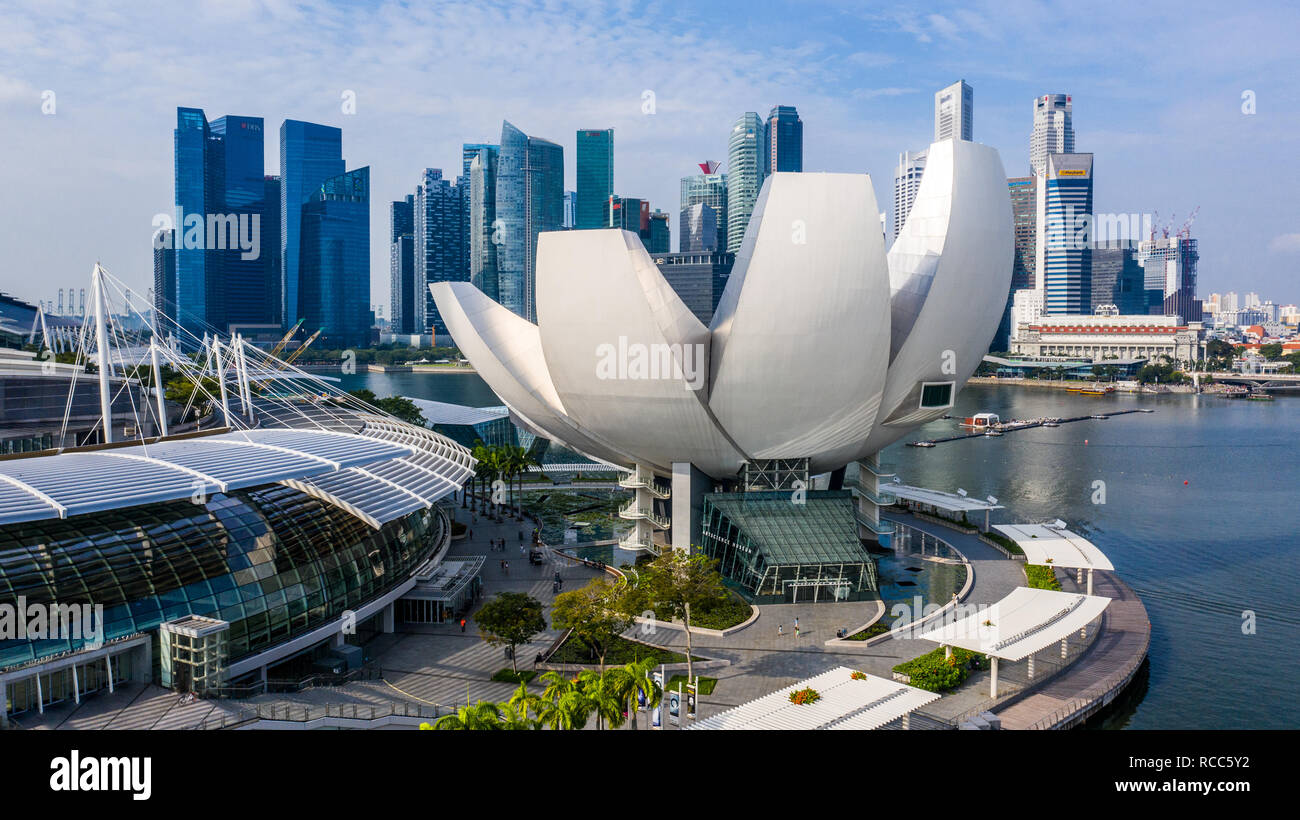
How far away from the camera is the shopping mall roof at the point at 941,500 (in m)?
42.3

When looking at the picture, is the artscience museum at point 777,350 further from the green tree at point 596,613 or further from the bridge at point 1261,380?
the bridge at point 1261,380

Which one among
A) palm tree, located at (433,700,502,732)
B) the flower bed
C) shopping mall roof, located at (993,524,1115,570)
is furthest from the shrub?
palm tree, located at (433,700,502,732)

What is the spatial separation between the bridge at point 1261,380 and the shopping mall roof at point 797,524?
13154 cm

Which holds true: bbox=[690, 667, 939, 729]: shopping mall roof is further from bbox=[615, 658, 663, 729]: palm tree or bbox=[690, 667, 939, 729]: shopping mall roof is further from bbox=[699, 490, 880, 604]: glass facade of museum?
bbox=[699, 490, 880, 604]: glass facade of museum

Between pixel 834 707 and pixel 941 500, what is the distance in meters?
25.9

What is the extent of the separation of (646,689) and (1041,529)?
26.3 m

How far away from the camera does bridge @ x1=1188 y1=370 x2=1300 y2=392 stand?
142 metres

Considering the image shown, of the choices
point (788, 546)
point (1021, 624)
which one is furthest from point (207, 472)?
point (1021, 624)

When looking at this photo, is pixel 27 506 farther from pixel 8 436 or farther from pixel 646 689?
pixel 8 436

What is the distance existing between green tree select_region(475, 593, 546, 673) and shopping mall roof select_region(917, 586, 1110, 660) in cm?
1043

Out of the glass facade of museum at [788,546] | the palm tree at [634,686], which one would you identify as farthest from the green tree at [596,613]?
the glass facade of museum at [788,546]

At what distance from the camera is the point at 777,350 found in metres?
30.2

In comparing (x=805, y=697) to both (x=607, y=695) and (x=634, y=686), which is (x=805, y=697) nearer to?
(x=634, y=686)

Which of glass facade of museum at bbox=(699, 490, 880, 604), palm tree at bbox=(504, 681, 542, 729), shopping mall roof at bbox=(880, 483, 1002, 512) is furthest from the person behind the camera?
shopping mall roof at bbox=(880, 483, 1002, 512)
